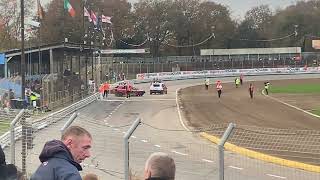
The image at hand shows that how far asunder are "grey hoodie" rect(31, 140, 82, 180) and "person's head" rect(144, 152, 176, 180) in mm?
488

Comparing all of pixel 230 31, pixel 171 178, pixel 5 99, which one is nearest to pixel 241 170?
pixel 171 178

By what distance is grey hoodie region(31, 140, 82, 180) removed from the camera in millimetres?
4055

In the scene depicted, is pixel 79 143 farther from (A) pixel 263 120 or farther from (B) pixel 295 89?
(B) pixel 295 89

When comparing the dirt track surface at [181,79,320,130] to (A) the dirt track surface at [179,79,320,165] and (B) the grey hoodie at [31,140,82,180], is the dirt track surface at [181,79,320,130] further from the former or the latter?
(B) the grey hoodie at [31,140,82,180]

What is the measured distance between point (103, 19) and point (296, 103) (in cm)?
2235

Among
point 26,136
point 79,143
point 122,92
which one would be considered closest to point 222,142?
point 79,143

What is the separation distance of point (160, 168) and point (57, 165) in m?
0.71

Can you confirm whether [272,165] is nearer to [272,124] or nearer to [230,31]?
[272,124]

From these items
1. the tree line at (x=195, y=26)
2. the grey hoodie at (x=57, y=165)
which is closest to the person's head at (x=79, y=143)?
the grey hoodie at (x=57, y=165)

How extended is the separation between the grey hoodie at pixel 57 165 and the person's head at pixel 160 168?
488 mm

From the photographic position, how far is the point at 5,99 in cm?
3422

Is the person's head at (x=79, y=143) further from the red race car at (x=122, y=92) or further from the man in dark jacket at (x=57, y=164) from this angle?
the red race car at (x=122, y=92)

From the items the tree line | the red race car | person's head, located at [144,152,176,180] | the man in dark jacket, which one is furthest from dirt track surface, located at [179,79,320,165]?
the tree line

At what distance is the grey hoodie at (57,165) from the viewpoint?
4.05 metres
